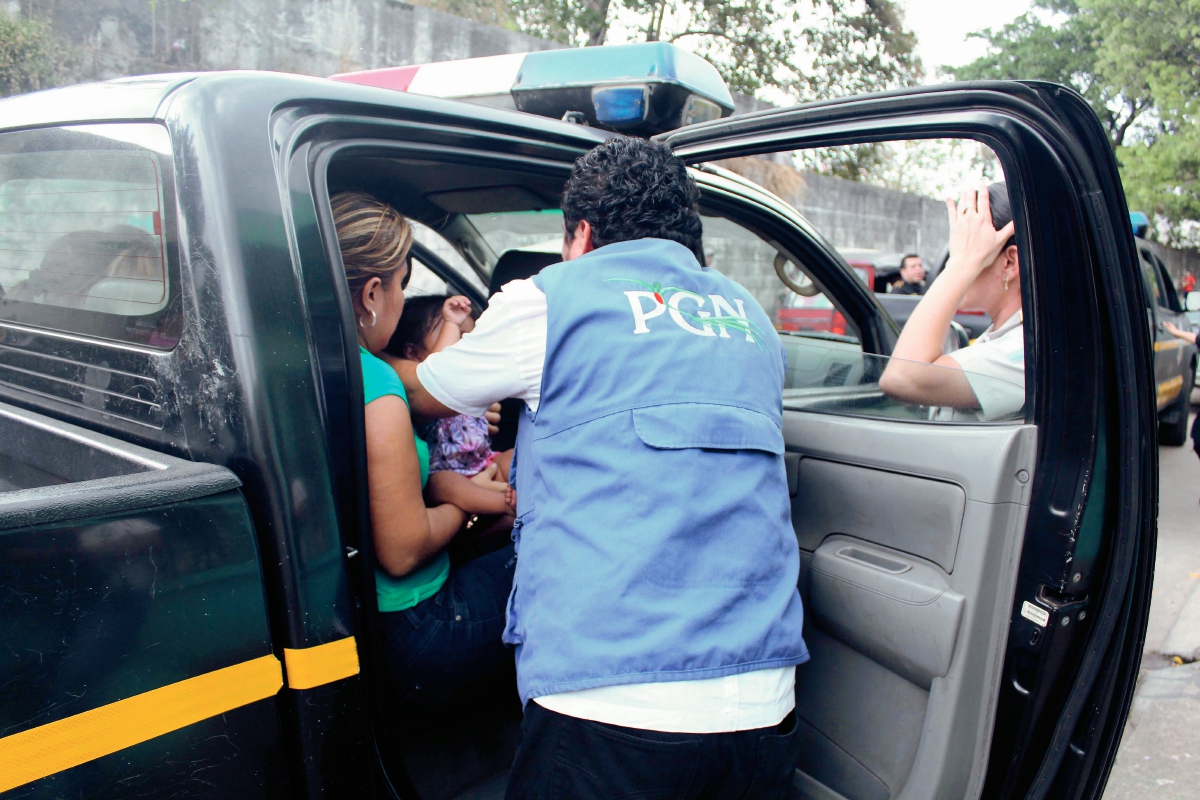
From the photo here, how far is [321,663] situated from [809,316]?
3426mm

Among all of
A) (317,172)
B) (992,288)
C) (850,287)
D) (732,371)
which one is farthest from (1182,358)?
(317,172)

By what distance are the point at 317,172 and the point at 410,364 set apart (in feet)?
1.90

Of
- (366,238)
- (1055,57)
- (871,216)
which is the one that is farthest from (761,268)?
(1055,57)

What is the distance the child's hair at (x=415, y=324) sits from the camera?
2045 mm

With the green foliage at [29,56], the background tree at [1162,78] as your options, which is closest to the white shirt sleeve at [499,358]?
the green foliage at [29,56]

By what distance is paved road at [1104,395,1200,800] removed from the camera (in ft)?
8.61

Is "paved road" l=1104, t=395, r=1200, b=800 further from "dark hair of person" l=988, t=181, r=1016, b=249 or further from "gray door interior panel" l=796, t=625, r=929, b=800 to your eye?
"dark hair of person" l=988, t=181, r=1016, b=249

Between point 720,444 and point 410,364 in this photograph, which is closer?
point 720,444

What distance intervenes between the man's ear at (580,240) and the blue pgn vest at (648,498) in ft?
0.44

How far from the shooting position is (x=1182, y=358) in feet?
22.9

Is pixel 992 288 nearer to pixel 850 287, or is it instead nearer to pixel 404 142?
pixel 850 287

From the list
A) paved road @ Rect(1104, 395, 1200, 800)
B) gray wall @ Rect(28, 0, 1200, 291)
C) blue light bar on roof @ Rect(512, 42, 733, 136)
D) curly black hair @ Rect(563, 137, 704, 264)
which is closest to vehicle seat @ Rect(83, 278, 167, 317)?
curly black hair @ Rect(563, 137, 704, 264)

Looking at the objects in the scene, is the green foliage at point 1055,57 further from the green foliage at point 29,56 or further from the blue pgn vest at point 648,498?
the blue pgn vest at point 648,498

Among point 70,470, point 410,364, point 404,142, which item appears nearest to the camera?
point 70,470
